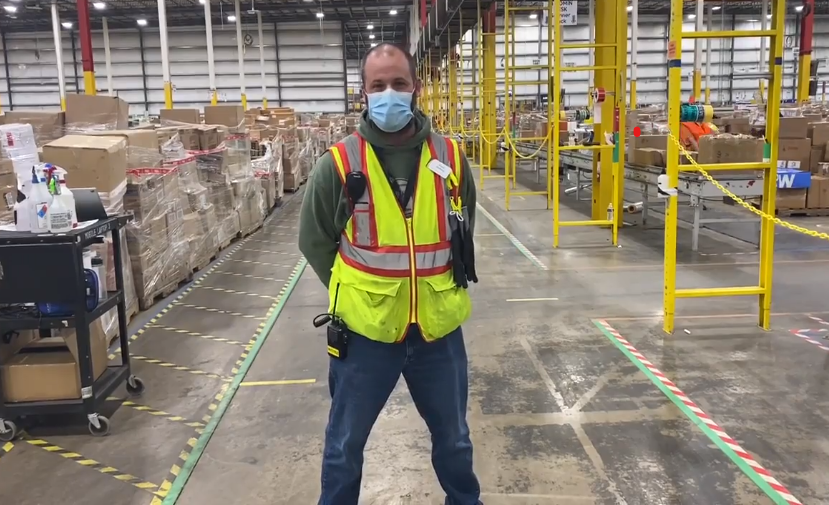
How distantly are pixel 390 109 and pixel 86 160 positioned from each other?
155 inches

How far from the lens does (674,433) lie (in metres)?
3.58

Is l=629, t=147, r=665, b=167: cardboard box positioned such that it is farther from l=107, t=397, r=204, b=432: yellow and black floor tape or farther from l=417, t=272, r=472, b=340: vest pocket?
l=417, t=272, r=472, b=340: vest pocket

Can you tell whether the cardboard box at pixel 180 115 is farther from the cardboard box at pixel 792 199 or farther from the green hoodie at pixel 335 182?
the cardboard box at pixel 792 199

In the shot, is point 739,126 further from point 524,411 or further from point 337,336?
point 337,336

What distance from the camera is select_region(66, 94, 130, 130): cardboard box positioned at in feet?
26.0

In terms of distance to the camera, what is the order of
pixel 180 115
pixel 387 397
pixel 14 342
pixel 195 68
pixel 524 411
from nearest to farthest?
1. pixel 387 397
2. pixel 524 411
3. pixel 14 342
4. pixel 180 115
5. pixel 195 68

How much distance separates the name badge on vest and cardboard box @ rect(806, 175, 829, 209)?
1057cm

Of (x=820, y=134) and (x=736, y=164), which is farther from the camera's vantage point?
(x=820, y=134)

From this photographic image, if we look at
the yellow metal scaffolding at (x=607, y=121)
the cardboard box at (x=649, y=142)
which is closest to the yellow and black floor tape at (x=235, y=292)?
the yellow metal scaffolding at (x=607, y=121)

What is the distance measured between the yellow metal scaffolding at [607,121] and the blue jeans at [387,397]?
6.32 meters

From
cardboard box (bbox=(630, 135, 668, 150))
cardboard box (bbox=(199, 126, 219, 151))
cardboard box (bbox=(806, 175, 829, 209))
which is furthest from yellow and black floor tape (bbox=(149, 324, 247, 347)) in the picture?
cardboard box (bbox=(806, 175, 829, 209))

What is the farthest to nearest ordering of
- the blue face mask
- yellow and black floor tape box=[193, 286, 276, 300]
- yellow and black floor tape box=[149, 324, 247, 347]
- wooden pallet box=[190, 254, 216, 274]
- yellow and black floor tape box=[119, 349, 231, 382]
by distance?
wooden pallet box=[190, 254, 216, 274] → yellow and black floor tape box=[193, 286, 276, 300] → yellow and black floor tape box=[149, 324, 247, 347] → yellow and black floor tape box=[119, 349, 231, 382] → the blue face mask

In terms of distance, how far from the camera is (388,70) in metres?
2.15

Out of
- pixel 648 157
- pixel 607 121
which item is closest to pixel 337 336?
pixel 607 121
